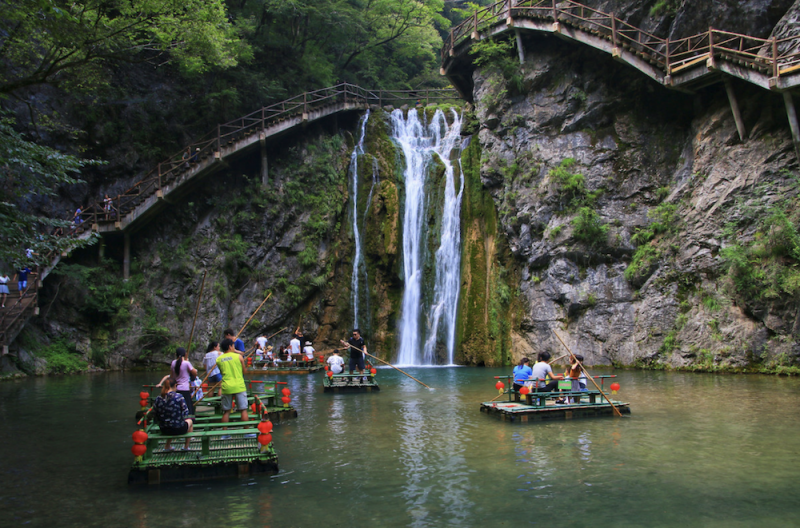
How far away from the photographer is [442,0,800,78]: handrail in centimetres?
1714

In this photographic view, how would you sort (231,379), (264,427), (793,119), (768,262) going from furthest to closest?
1. (768,262)
2. (793,119)
3. (231,379)
4. (264,427)

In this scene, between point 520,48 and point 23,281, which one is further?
point 520,48

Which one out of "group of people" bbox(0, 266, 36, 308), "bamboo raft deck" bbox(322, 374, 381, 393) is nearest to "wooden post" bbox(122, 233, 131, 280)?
"group of people" bbox(0, 266, 36, 308)

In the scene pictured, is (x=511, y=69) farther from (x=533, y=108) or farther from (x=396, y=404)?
(x=396, y=404)

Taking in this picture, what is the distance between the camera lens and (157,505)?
581 centimetres

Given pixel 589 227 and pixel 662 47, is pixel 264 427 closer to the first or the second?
pixel 589 227

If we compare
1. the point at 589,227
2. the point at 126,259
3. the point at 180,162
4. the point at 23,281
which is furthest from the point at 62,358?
the point at 589,227

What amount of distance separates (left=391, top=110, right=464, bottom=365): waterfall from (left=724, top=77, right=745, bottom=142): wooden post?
11.4 metres

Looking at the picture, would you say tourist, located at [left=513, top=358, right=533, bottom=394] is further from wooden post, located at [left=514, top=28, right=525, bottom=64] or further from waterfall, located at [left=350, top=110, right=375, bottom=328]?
wooden post, located at [left=514, top=28, right=525, bottom=64]

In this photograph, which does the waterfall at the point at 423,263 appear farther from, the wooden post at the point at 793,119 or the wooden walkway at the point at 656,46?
the wooden post at the point at 793,119

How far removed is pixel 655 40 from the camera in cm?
2166

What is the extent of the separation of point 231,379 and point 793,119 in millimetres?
18061

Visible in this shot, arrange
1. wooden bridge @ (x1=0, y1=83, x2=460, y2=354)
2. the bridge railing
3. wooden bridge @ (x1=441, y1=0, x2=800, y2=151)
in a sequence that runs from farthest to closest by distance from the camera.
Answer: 1. the bridge railing
2. wooden bridge @ (x1=0, y1=83, x2=460, y2=354)
3. wooden bridge @ (x1=441, y1=0, x2=800, y2=151)

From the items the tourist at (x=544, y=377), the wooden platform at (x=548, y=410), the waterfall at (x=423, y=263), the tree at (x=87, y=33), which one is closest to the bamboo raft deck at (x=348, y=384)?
the wooden platform at (x=548, y=410)
